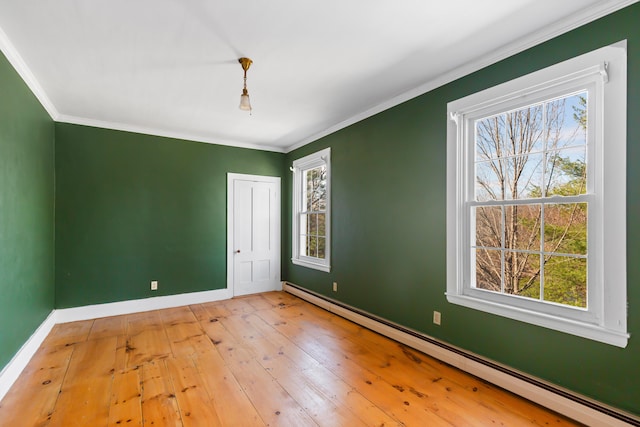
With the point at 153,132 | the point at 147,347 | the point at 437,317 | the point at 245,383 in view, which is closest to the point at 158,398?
the point at 245,383

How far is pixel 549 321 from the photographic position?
85.3 inches

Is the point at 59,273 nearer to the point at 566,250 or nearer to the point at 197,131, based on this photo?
the point at 197,131

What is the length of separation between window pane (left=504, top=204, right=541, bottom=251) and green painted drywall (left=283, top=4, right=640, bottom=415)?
0.52m

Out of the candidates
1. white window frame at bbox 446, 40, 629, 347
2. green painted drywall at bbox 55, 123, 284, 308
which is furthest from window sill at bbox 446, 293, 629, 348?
green painted drywall at bbox 55, 123, 284, 308

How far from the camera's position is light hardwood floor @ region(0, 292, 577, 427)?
81.3 inches

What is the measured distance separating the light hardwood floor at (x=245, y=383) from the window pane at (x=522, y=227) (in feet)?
3.57

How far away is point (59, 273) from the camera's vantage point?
3951mm

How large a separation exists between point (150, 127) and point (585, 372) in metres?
5.23

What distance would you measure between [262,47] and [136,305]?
12.5ft

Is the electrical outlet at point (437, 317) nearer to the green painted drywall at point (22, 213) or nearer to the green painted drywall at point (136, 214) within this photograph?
the green painted drywall at point (136, 214)

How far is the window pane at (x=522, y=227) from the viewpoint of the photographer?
234 cm

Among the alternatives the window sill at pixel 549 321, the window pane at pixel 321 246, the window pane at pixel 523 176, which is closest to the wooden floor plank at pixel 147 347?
the window pane at pixel 321 246

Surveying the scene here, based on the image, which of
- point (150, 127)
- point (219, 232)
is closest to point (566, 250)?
point (219, 232)

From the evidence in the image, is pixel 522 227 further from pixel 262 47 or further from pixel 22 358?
pixel 22 358
